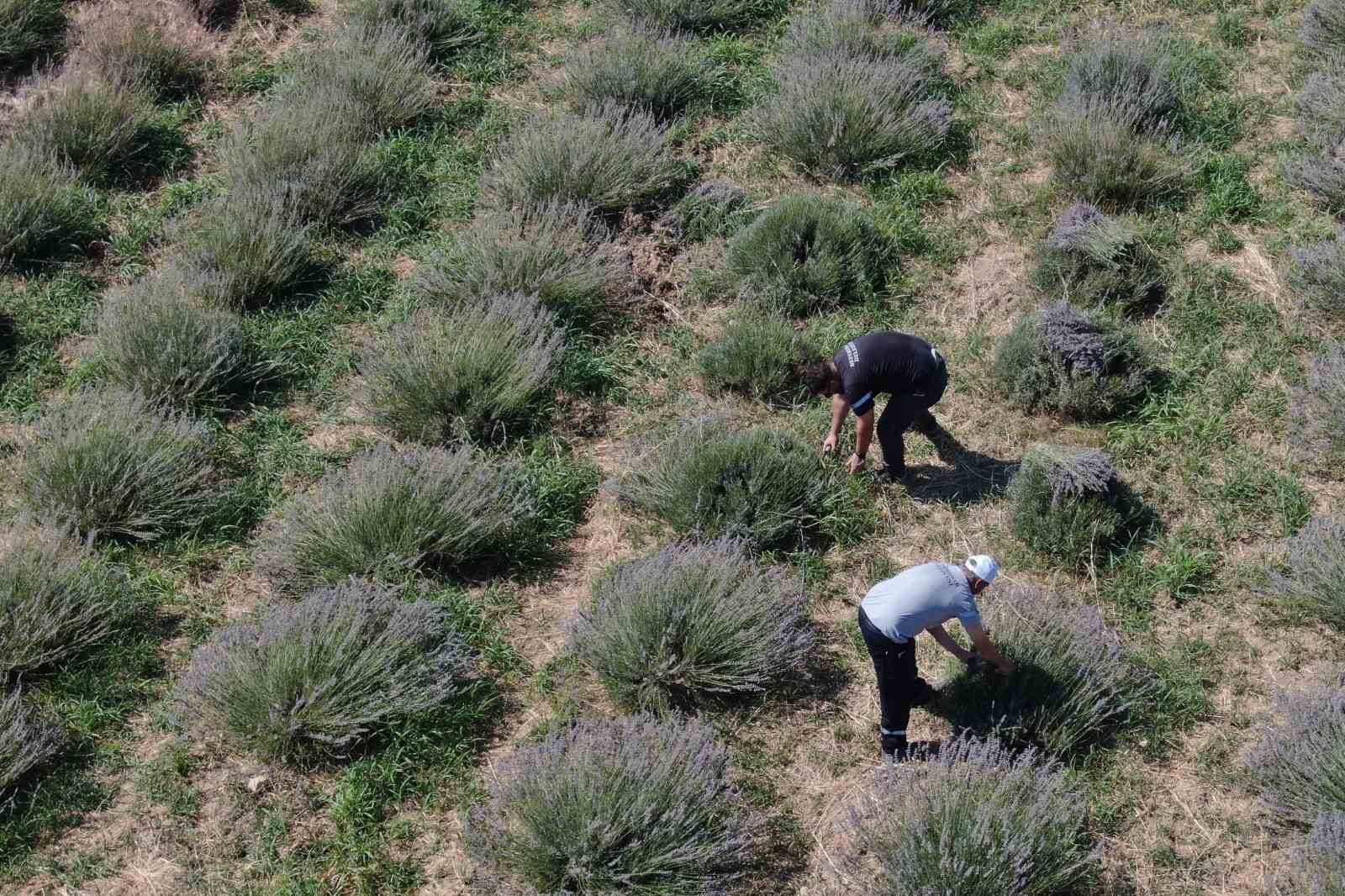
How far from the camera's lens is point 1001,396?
7379mm

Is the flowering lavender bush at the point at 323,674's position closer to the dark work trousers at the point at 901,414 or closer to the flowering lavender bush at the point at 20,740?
the flowering lavender bush at the point at 20,740

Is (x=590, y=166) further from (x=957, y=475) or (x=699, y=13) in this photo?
(x=957, y=475)

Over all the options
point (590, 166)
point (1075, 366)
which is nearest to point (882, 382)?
point (1075, 366)

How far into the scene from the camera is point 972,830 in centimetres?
495

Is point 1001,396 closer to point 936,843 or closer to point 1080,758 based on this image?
point 1080,758

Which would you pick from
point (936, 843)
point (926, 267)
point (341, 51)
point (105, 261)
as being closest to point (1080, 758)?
point (936, 843)

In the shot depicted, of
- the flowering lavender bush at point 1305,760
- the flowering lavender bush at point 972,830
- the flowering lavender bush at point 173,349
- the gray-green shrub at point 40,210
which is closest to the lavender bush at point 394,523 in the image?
the flowering lavender bush at point 173,349

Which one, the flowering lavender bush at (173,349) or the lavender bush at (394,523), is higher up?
the flowering lavender bush at (173,349)

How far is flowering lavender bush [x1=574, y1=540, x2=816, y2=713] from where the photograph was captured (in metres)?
5.85

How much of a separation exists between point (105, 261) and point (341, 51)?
256cm

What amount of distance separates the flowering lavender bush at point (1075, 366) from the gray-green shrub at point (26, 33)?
7847 millimetres

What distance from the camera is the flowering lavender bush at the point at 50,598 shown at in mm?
5922

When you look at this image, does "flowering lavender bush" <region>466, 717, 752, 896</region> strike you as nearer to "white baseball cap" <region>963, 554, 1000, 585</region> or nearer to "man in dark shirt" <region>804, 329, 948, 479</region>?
"white baseball cap" <region>963, 554, 1000, 585</region>

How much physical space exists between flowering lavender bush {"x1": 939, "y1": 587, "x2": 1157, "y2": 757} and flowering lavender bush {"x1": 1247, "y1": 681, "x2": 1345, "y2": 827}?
54cm
